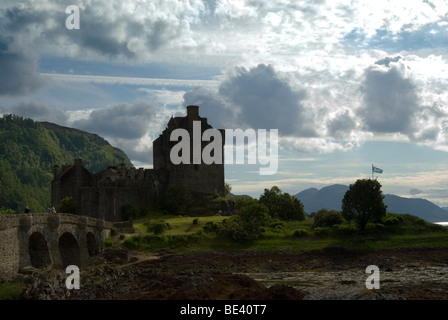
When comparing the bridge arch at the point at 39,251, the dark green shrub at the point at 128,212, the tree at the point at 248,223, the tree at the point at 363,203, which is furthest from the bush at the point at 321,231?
the bridge arch at the point at 39,251

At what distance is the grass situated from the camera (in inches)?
2719

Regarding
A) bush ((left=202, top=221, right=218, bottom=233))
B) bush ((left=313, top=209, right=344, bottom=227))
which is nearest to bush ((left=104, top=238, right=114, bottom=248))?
bush ((left=202, top=221, right=218, bottom=233))

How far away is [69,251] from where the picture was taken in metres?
58.8

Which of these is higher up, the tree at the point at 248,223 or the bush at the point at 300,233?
the tree at the point at 248,223

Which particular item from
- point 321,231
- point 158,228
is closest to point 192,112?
point 158,228

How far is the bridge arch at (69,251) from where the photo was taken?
2279 inches

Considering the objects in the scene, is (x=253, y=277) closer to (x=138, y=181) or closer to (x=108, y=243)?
(x=108, y=243)

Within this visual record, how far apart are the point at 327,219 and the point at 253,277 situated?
88.6 feet

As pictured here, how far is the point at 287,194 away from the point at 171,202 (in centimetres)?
1765

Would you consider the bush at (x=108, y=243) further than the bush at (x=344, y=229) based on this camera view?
No

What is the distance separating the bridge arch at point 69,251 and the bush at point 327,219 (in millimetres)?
33223

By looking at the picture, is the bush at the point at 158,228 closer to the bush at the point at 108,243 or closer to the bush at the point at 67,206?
the bush at the point at 108,243
